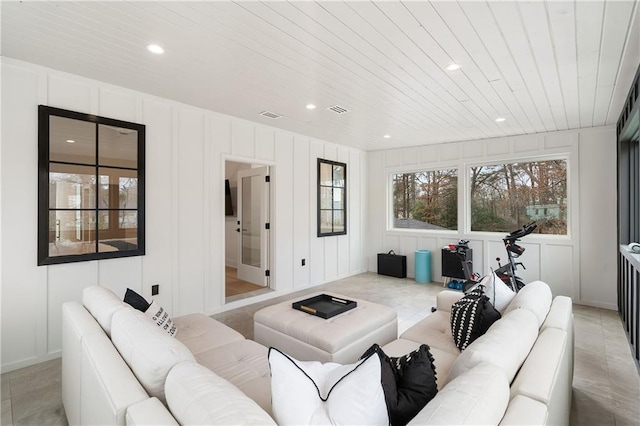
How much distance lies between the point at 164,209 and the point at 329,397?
10.8ft

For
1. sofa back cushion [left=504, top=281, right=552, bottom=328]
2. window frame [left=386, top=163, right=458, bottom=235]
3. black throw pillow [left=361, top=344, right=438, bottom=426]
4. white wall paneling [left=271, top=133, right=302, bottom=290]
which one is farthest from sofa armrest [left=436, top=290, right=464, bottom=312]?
window frame [left=386, top=163, right=458, bottom=235]

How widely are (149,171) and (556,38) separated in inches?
155

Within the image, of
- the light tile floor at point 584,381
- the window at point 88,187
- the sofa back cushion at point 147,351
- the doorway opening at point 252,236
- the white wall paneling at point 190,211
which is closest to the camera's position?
the sofa back cushion at point 147,351

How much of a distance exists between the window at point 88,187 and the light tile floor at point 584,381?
3.41 ft

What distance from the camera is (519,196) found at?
5305 mm

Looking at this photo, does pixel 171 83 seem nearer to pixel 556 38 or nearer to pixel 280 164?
pixel 280 164

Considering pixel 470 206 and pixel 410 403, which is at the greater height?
pixel 470 206

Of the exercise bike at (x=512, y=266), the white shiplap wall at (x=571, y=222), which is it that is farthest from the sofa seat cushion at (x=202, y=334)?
the white shiplap wall at (x=571, y=222)

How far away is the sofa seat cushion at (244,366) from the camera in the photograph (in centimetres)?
166

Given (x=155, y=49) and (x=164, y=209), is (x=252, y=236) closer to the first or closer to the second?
(x=164, y=209)

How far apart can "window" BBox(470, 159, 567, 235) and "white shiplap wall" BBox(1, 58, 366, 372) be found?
2.70 metres

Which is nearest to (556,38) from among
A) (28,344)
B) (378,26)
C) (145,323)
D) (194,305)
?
(378,26)

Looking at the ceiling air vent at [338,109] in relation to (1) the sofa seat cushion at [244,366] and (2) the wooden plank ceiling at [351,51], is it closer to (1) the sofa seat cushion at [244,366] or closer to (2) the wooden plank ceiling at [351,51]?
(2) the wooden plank ceiling at [351,51]

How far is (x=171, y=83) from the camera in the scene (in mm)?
3189
